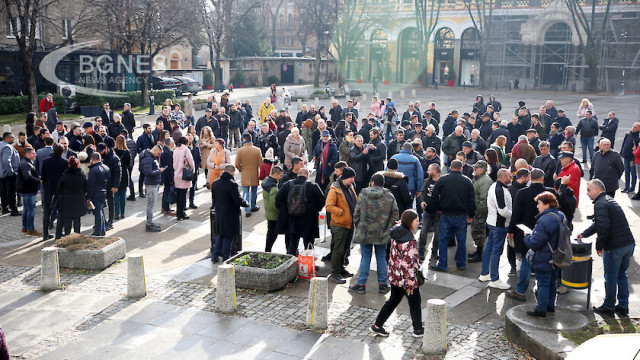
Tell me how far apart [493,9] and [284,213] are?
51648 mm

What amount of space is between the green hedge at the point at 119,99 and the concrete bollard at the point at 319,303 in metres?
26.6

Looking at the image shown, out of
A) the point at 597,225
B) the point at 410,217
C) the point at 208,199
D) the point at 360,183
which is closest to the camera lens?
the point at 410,217

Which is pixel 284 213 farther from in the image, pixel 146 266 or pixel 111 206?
pixel 111 206

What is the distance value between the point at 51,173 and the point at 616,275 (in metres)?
9.94

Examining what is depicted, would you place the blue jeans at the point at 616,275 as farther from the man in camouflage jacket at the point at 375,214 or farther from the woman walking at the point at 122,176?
the woman walking at the point at 122,176

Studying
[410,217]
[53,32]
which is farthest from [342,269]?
[53,32]

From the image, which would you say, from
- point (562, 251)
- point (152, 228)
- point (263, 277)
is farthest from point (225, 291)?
point (152, 228)

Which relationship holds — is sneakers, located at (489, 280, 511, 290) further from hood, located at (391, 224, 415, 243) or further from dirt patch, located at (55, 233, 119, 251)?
dirt patch, located at (55, 233, 119, 251)

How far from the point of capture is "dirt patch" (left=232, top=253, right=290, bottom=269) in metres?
10.1

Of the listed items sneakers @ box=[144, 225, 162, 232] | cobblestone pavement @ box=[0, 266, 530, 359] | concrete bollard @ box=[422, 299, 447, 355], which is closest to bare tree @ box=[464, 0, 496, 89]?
sneakers @ box=[144, 225, 162, 232]

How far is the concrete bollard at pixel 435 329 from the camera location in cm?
747

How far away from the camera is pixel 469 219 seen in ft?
35.0

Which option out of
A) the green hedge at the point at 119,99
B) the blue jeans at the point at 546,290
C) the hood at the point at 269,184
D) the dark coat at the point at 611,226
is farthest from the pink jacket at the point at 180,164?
the green hedge at the point at 119,99

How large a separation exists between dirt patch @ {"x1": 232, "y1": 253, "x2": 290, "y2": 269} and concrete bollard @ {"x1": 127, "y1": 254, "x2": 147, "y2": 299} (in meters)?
1.41
